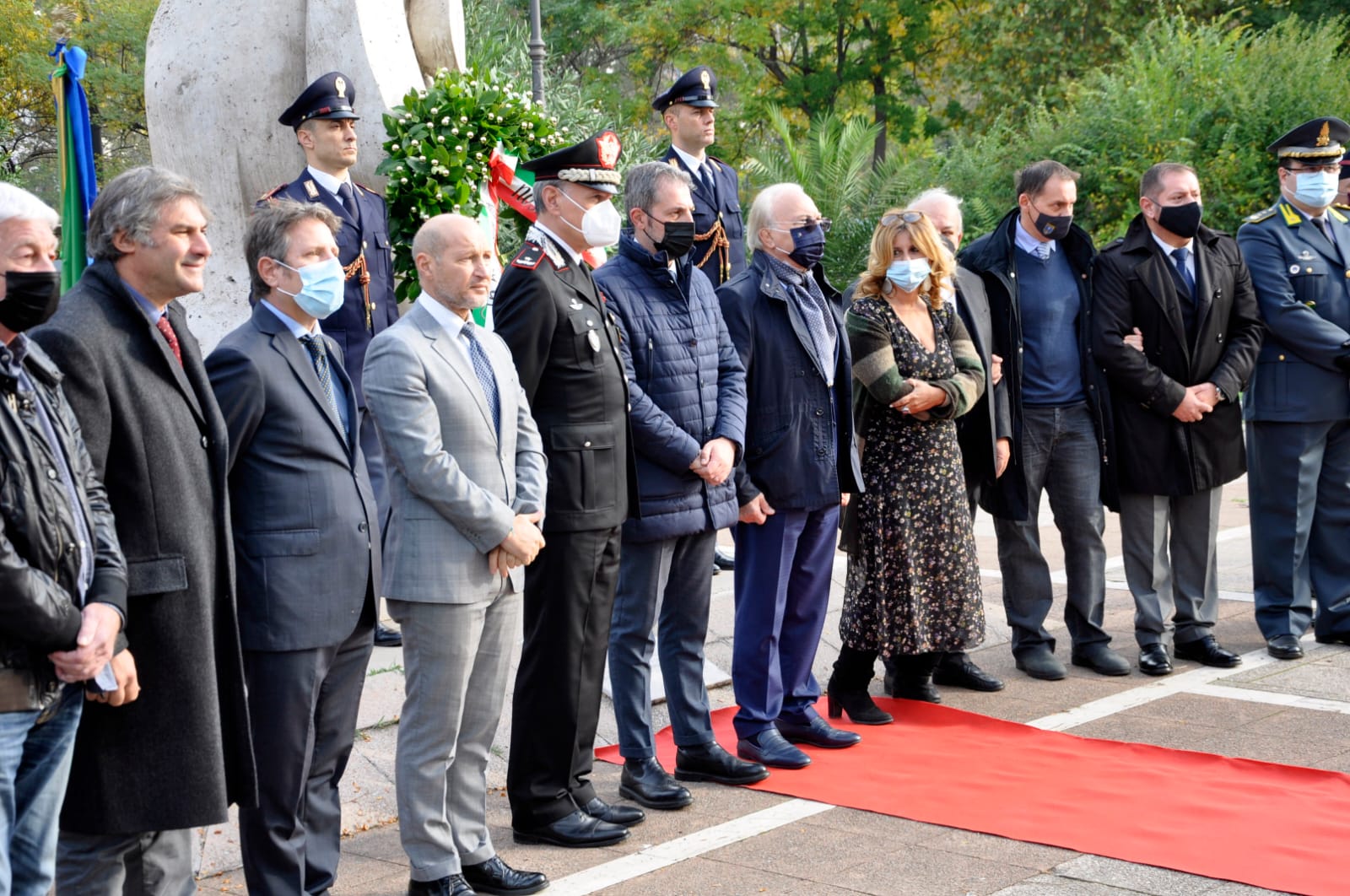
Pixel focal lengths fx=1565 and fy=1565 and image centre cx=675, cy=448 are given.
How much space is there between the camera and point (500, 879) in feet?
15.0

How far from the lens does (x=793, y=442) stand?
5875mm

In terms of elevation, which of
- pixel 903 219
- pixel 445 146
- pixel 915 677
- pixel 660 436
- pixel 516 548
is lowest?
pixel 915 677

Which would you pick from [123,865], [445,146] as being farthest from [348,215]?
[123,865]

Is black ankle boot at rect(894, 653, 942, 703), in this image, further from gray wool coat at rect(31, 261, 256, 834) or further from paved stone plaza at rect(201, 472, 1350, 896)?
gray wool coat at rect(31, 261, 256, 834)

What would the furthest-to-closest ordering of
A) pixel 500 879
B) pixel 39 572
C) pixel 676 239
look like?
1. pixel 676 239
2. pixel 500 879
3. pixel 39 572

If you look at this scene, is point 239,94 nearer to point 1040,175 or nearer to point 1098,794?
point 1040,175

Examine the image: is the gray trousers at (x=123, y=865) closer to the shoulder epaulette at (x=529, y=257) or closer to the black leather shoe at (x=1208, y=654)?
the shoulder epaulette at (x=529, y=257)

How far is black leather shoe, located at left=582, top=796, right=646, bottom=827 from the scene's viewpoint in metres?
5.14

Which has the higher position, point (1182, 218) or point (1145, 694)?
point (1182, 218)

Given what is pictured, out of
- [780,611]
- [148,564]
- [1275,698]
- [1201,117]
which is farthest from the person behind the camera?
[1201,117]

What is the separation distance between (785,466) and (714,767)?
3.73 feet

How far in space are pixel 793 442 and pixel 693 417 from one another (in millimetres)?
572

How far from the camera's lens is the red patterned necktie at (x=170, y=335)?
12.0 feet

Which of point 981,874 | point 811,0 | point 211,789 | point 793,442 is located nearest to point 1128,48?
point 811,0
